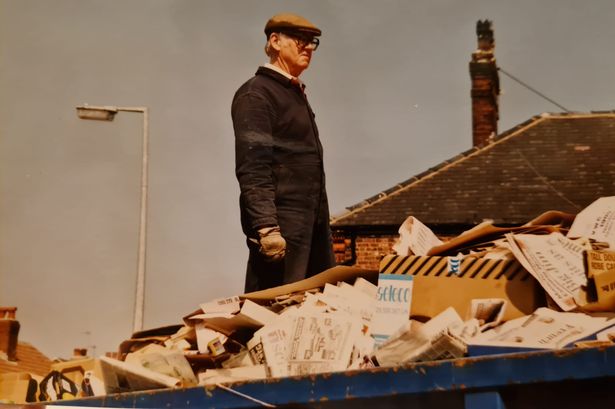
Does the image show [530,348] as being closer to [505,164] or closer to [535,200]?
[535,200]

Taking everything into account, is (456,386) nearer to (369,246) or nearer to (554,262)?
(554,262)

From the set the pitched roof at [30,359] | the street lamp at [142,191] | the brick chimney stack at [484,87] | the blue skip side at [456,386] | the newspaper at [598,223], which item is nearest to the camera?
the blue skip side at [456,386]

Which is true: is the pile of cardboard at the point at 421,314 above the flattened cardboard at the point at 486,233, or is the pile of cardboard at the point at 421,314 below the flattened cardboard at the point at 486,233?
below

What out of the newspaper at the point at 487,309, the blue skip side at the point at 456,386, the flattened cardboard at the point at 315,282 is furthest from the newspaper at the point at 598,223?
the blue skip side at the point at 456,386

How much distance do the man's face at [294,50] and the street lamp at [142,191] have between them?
7769mm

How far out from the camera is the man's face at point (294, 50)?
4918 mm

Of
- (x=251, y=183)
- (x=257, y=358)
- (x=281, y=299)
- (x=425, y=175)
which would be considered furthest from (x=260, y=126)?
(x=425, y=175)

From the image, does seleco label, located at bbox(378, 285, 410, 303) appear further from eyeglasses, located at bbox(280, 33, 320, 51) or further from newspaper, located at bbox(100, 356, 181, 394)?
eyeglasses, located at bbox(280, 33, 320, 51)

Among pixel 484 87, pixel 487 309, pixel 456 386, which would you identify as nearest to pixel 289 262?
pixel 487 309

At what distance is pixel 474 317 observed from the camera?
2.97 meters

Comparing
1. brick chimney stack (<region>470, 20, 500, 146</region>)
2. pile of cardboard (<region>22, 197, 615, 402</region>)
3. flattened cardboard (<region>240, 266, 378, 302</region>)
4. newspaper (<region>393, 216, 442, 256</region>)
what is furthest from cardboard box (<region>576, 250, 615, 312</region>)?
brick chimney stack (<region>470, 20, 500, 146</region>)

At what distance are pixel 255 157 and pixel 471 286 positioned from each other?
5.79ft

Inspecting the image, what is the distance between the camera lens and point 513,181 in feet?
56.9

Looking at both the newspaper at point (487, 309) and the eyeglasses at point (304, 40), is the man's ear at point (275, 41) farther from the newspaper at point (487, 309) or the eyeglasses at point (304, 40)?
the newspaper at point (487, 309)
